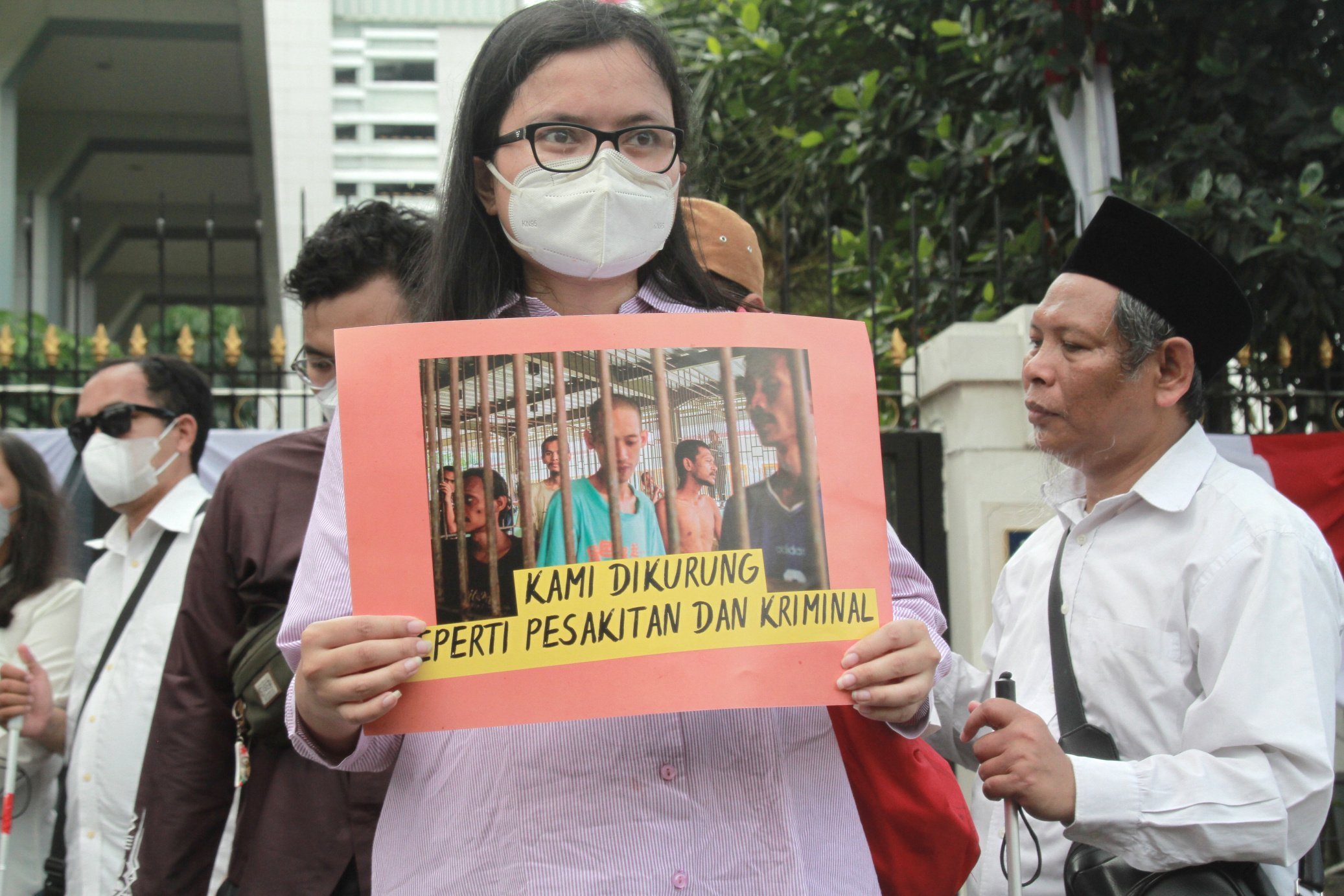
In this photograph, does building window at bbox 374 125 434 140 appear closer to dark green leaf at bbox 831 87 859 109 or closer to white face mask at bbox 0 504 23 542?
dark green leaf at bbox 831 87 859 109

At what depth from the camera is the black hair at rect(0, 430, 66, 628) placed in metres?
3.55

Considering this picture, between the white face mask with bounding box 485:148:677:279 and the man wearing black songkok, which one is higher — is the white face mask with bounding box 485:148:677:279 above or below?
above

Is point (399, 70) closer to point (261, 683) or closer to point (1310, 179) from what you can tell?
point (1310, 179)

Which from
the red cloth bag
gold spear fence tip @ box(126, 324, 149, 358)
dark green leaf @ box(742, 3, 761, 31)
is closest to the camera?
the red cloth bag

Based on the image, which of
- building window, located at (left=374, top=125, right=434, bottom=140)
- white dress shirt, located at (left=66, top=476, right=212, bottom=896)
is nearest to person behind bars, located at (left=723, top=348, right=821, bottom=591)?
white dress shirt, located at (left=66, top=476, right=212, bottom=896)

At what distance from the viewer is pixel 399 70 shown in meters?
26.1

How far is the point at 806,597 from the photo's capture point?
4.34 feet

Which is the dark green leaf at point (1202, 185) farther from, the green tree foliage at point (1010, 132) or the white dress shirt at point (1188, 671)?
the white dress shirt at point (1188, 671)

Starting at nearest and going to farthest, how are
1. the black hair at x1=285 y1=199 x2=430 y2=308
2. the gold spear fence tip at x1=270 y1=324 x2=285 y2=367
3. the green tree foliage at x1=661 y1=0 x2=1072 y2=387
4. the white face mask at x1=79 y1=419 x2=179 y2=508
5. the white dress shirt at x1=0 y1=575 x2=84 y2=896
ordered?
the black hair at x1=285 y1=199 x2=430 y2=308 < the white dress shirt at x1=0 y1=575 x2=84 y2=896 < the white face mask at x1=79 y1=419 x2=179 y2=508 < the gold spear fence tip at x1=270 y1=324 x2=285 y2=367 < the green tree foliage at x1=661 y1=0 x2=1072 y2=387

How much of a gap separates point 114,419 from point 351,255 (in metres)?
1.27

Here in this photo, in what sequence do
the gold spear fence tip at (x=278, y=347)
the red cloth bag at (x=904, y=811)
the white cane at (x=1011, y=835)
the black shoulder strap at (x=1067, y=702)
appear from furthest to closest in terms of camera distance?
the gold spear fence tip at (x=278, y=347)
the black shoulder strap at (x=1067, y=702)
the white cane at (x=1011, y=835)
the red cloth bag at (x=904, y=811)

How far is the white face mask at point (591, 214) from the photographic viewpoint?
1502 millimetres

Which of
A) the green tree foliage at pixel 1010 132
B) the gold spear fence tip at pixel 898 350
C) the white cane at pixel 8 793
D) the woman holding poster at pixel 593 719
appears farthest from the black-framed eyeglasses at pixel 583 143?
the gold spear fence tip at pixel 898 350

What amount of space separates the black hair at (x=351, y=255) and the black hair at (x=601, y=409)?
1444mm
